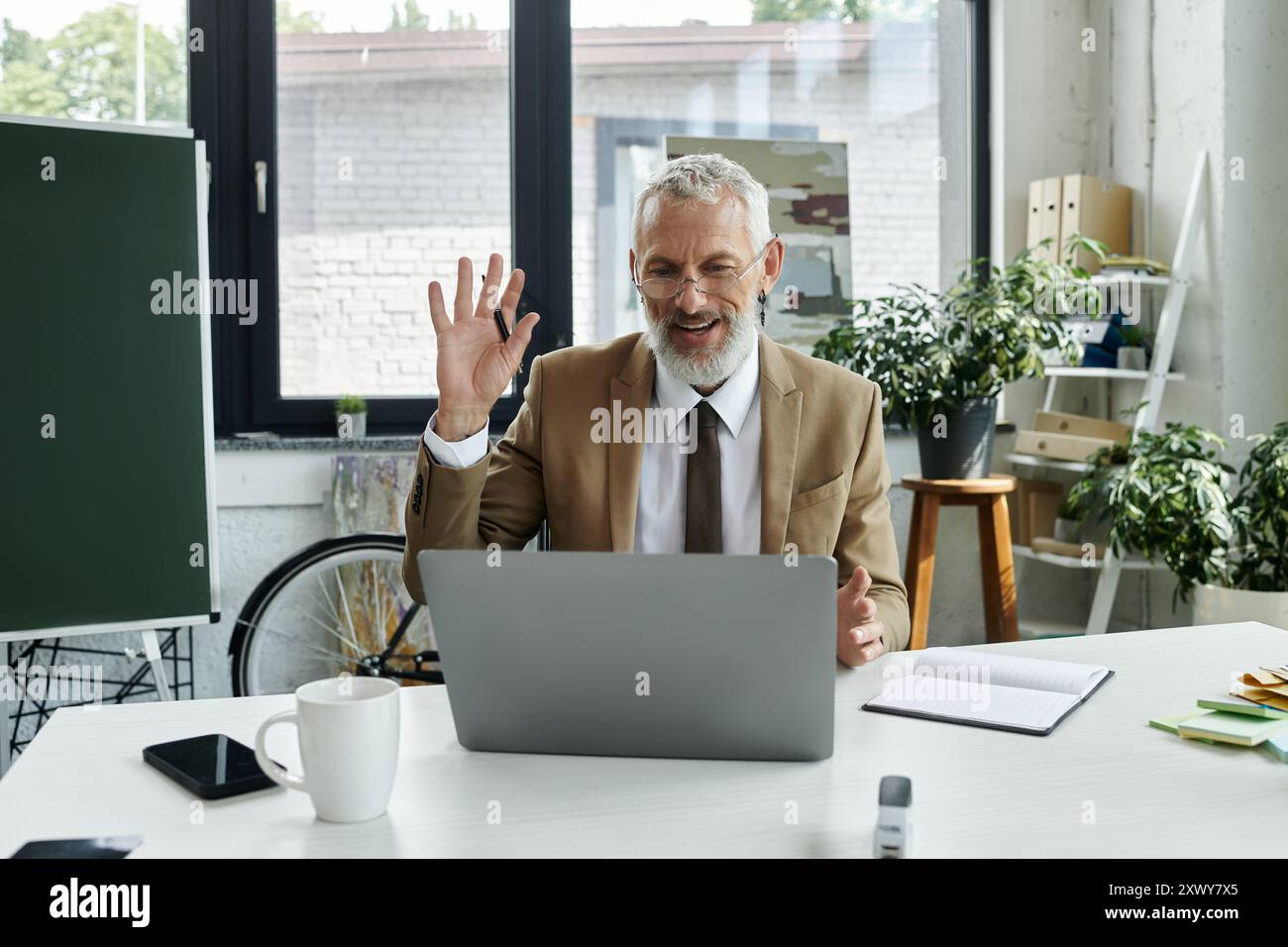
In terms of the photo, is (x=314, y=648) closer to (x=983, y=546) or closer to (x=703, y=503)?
(x=703, y=503)

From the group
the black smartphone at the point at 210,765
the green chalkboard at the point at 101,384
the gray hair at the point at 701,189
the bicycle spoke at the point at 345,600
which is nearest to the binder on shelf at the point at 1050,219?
the gray hair at the point at 701,189

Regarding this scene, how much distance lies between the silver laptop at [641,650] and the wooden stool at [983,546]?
7.01 feet

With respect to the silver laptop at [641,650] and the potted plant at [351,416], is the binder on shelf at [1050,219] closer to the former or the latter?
the potted plant at [351,416]

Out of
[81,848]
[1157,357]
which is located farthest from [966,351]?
[81,848]

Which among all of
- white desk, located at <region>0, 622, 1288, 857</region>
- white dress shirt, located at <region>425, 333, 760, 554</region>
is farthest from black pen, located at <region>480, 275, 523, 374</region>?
white desk, located at <region>0, 622, 1288, 857</region>

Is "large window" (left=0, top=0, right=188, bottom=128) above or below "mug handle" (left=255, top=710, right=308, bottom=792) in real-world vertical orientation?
above

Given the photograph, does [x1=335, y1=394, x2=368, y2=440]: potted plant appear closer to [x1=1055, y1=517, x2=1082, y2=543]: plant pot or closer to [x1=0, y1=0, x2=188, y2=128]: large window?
[x1=0, y1=0, x2=188, y2=128]: large window

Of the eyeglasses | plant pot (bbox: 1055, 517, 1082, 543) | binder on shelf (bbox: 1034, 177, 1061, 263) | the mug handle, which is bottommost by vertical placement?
plant pot (bbox: 1055, 517, 1082, 543)

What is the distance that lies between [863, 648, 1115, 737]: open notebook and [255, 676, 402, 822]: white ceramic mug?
0.54 m

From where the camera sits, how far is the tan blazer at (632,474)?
1695 mm

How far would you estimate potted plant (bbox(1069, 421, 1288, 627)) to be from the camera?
8.79 feet
